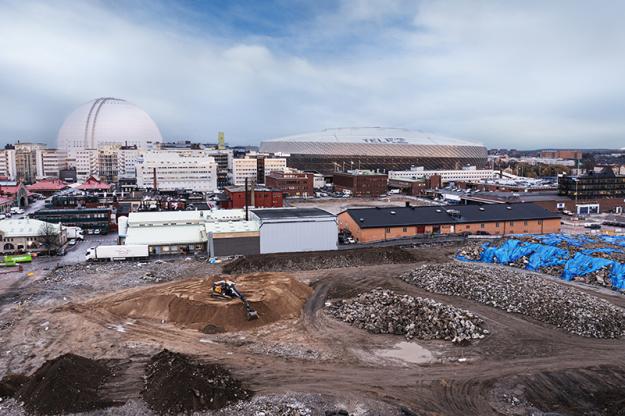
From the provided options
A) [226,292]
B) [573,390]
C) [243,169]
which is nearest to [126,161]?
[243,169]

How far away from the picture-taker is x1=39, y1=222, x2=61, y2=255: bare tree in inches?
1373

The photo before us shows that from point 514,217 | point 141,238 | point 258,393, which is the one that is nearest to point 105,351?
point 258,393

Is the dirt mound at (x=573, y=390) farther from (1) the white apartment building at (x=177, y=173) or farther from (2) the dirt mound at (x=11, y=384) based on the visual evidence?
(1) the white apartment building at (x=177, y=173)

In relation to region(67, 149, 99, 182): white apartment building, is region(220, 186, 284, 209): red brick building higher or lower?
A: lower

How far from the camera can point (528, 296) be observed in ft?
71.1

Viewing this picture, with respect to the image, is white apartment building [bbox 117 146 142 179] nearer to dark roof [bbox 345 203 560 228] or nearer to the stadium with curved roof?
the stadium with curved roof

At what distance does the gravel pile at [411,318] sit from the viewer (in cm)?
1841

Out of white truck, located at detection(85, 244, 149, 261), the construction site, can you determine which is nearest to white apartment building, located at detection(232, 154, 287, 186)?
white truck, located at detection(85, 244, 149, 261)

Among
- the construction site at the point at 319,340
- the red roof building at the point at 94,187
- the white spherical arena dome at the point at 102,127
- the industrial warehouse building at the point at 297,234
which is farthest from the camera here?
the white spherical arena dome at the point at 102,127

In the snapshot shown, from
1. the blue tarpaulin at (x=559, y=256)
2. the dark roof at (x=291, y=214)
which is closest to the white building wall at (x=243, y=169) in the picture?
the dark roof at (x=291, y=214)

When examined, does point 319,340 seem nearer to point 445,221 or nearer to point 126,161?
point 445,221

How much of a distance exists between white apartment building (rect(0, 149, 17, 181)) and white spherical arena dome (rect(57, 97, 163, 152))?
58.2 feet

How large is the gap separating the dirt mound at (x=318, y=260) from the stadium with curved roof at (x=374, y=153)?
7267 cm

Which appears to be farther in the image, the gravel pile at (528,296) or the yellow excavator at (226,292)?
the yellow excavator at (226,292)
